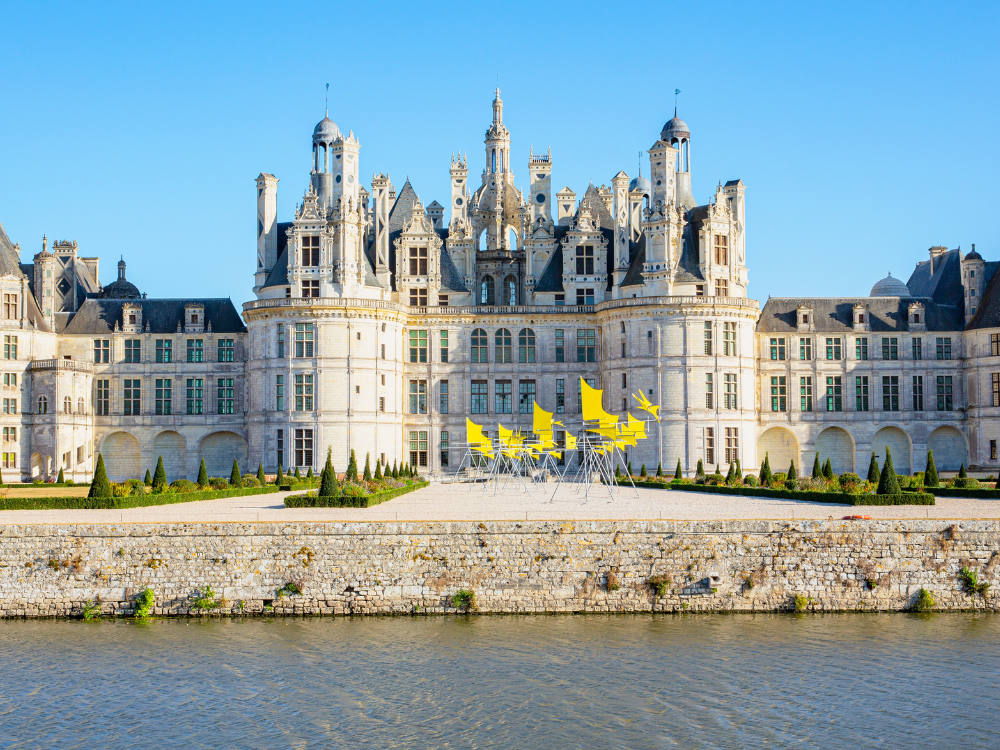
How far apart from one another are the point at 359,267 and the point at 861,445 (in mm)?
32728

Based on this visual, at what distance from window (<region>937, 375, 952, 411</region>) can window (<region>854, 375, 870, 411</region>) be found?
4.37m

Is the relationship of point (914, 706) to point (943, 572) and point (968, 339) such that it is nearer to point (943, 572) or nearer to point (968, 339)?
point (943, 572)

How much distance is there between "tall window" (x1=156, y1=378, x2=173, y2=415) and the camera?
72000mm

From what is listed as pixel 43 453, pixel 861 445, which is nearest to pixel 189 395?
pixel 43 453

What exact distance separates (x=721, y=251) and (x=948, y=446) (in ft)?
62.1

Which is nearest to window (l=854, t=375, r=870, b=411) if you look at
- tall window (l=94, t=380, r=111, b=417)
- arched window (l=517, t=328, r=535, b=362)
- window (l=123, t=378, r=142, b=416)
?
arched window (l=517, t=328, r=535, b=362)

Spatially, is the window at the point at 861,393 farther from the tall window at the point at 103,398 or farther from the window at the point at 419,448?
the tall window at the point at 103,398

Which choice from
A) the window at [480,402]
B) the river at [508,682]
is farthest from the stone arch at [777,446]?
the river at [508,682]

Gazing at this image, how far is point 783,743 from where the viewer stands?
21547mm

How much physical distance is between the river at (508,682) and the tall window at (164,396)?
142 feet

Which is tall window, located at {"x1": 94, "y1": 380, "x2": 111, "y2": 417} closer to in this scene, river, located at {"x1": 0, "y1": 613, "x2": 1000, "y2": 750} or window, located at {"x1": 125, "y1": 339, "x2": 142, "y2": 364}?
window, located at {"x1": 125, "y1": 339, "x2": 142, "y2": 364}

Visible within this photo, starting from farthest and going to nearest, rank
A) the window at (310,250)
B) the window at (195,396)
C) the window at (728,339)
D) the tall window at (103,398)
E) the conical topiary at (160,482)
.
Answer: the window at (195,396), the tall window at (103,398), the window at (310,250), the window at (728,339), the conical topiary at (160,482)

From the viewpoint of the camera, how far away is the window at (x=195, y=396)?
2835 inches

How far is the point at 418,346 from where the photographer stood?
2840 inches
